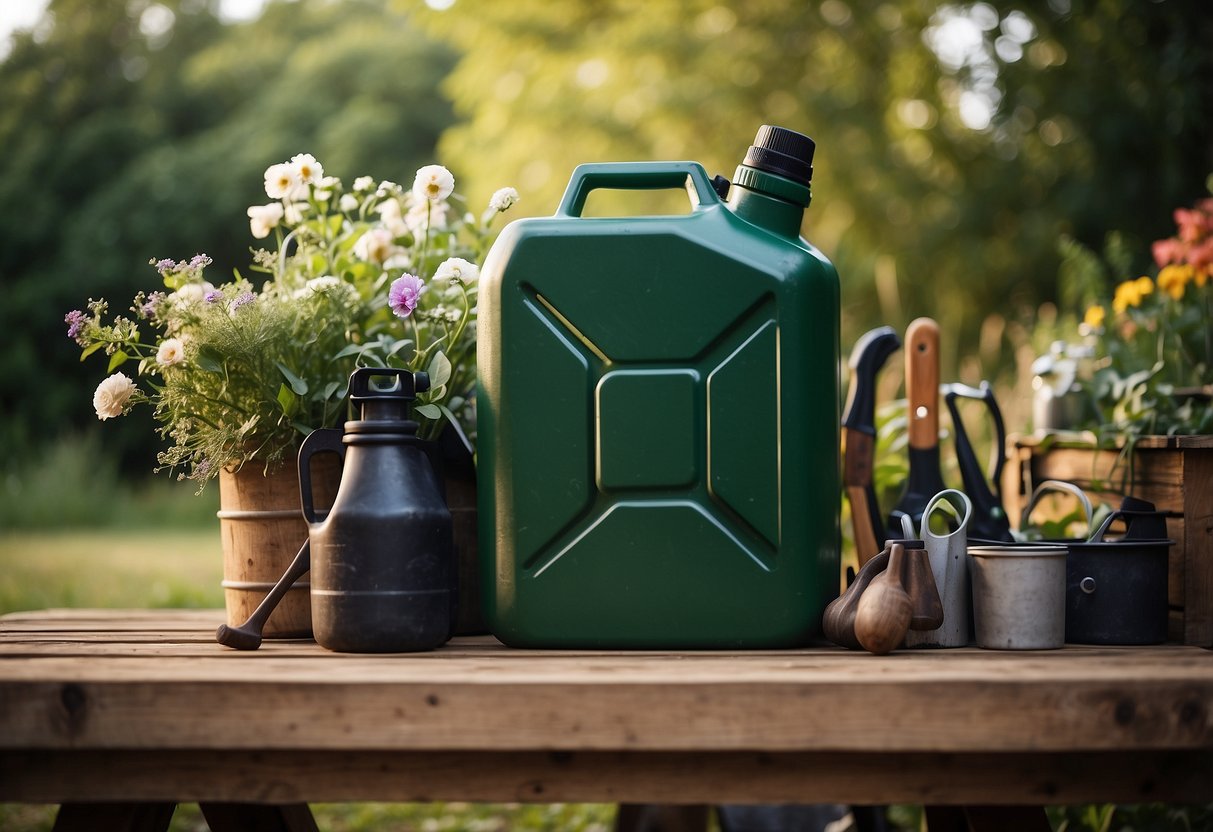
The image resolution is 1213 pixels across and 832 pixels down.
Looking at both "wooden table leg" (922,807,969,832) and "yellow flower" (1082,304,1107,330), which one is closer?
"wooden table leg" (922,807,969,832)

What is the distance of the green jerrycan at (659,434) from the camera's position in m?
1.25

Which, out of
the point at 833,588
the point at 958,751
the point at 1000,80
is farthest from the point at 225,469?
the point at 1000,80

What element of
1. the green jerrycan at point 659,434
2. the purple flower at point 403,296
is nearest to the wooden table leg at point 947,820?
the green jerrycan at point 659,434

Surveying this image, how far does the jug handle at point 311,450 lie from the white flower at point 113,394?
24 cm

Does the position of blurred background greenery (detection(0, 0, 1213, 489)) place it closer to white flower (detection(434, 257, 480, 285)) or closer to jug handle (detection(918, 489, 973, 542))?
jug handle (detection(918, 489, 973, 542))

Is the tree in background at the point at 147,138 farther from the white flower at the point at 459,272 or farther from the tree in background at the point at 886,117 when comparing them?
the white flower at the point at 459,272

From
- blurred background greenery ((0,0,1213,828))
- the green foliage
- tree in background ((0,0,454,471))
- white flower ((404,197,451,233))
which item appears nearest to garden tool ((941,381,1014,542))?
white flower ((404,197,451,233))

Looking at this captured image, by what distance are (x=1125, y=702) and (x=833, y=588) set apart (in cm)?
37

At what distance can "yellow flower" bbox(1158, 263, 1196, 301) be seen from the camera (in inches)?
87.6

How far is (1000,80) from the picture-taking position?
6.32 m

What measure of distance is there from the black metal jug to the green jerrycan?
0.28 ft

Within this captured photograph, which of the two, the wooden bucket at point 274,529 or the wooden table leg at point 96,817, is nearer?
the wooden table leg at point 96,817

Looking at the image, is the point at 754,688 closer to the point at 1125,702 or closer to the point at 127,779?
the point at 1125,702

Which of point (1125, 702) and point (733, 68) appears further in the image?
point (733, 68)
